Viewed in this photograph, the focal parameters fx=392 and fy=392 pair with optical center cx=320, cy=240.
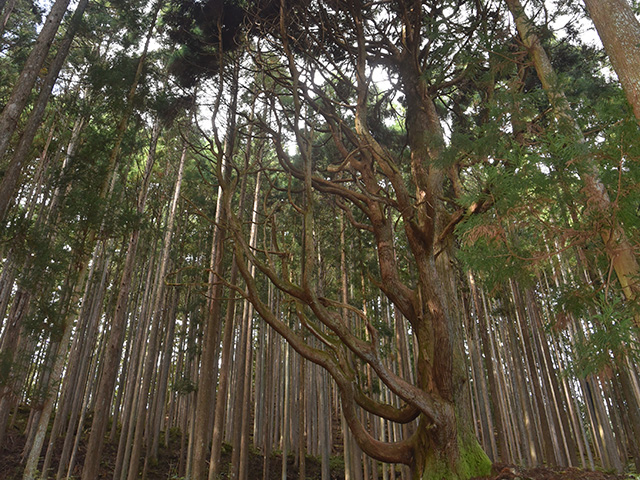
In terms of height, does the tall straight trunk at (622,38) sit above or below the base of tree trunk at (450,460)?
above

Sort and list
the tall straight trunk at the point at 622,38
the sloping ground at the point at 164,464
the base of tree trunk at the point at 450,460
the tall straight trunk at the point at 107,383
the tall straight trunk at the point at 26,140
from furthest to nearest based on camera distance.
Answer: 1. the sloping ground at the point at 164,464
2. the tall straight trunk at the point at 107,383
3. the tall straight trunk at the point at 26,140
4. the base of tree trunk at the point at 450,460
5. the tall straight trunk at the point at 622,38

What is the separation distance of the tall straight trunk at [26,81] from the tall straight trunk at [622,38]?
6341 mm

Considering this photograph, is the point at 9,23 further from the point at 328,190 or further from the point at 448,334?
the point at 448,334

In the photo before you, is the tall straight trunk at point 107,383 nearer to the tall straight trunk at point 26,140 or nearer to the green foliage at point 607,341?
the tall straight trunk at point 26,140

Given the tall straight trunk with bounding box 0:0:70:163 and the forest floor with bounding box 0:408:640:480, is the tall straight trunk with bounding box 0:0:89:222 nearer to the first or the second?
the tall straight trunk with bounding box 0:0:70:163

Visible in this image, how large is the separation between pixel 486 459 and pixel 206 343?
3.48 metres

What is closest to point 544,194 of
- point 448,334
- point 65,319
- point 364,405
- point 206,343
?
point 448,334

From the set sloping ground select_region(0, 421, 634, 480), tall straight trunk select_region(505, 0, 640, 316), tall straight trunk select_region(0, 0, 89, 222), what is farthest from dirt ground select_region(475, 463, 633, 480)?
sloping ground select_region(0, 421, 634, 480)

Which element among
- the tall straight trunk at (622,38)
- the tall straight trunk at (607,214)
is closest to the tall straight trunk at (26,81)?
the tall straight trunk at (607,214)

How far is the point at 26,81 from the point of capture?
517 cm

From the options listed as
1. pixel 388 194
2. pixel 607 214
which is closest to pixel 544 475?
pixel 607 214

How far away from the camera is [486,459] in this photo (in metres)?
3.46

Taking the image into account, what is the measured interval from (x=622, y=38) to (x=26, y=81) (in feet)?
21.7

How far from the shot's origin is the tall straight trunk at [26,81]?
15.8 feet
